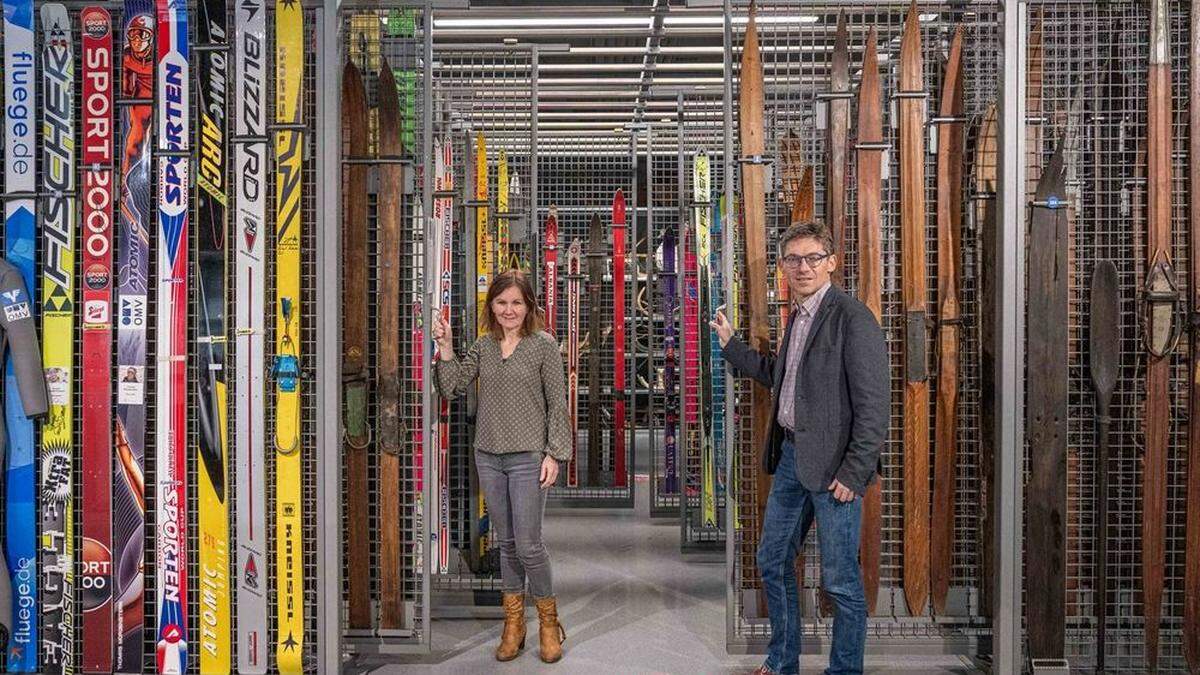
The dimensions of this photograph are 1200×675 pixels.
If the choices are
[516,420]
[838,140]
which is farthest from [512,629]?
[838,140]

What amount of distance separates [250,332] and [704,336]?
3.09 m

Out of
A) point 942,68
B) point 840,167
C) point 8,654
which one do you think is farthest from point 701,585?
point 8,654

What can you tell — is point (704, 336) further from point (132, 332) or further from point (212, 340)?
point (132, 332)

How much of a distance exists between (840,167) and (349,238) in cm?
188

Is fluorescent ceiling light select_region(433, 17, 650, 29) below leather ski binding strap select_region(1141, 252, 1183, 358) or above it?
above

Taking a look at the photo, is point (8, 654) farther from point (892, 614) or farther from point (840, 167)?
point (840, 167)

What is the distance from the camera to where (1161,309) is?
320cm

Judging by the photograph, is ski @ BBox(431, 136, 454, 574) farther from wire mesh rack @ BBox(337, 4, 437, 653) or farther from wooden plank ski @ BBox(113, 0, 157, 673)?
wooden plank ski @ BBox(113, 0, 157, 673)

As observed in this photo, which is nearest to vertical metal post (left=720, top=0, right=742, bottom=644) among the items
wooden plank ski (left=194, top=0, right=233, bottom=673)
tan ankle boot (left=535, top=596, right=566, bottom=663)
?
tan ankle boot (left=535, top=596, right=566, bottom=663)

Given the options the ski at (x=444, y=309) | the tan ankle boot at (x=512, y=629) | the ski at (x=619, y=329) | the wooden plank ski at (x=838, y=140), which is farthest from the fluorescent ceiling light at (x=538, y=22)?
the tan ankle boot at (x=512, y=629)

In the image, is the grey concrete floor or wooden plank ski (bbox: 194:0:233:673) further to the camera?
the grey concrete floor

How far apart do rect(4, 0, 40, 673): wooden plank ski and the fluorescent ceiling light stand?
9.84 feet

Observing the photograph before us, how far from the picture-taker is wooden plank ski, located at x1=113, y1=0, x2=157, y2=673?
3150 millimetres

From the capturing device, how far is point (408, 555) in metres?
3.65
